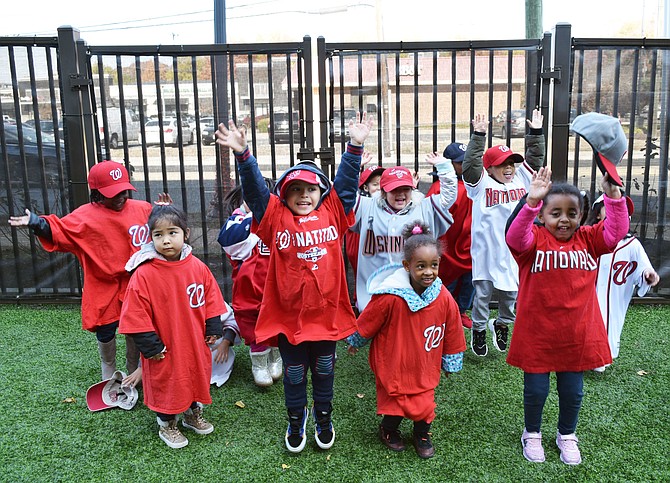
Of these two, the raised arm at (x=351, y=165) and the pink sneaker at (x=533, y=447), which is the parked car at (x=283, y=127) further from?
the pink sneaker at (x=533, y=447)

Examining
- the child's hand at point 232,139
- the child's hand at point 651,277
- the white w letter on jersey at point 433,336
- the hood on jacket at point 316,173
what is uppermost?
the child's hand at point 232,139

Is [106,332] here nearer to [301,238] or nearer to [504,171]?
[301,238]

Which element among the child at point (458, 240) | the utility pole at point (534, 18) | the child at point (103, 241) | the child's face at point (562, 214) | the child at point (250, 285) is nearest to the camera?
the child's face at point (562, 214)

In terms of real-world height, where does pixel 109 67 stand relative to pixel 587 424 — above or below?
above

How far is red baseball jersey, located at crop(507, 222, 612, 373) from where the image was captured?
3.36 m

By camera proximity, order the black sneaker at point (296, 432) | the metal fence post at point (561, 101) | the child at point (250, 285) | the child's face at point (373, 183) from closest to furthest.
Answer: the black sneaker at point (296, 432) → the child at point (250, 285) → the child's face at point (373, 183) → the metal fence post at point (561, 101)

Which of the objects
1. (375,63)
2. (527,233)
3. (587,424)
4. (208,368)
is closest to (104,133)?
(375,63)


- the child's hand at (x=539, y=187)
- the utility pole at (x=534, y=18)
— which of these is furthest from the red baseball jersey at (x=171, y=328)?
the utility pole at (x=534, y=18)

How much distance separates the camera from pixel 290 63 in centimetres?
559

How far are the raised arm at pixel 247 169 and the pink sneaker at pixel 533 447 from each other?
1884 millimetres

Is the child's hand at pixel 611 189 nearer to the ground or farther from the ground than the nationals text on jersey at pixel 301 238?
farther from the ground

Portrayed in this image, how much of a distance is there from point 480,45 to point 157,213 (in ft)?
10.8

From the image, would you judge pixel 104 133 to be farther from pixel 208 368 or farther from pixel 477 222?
pixel 477 222

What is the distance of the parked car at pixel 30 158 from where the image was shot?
19.3ft
